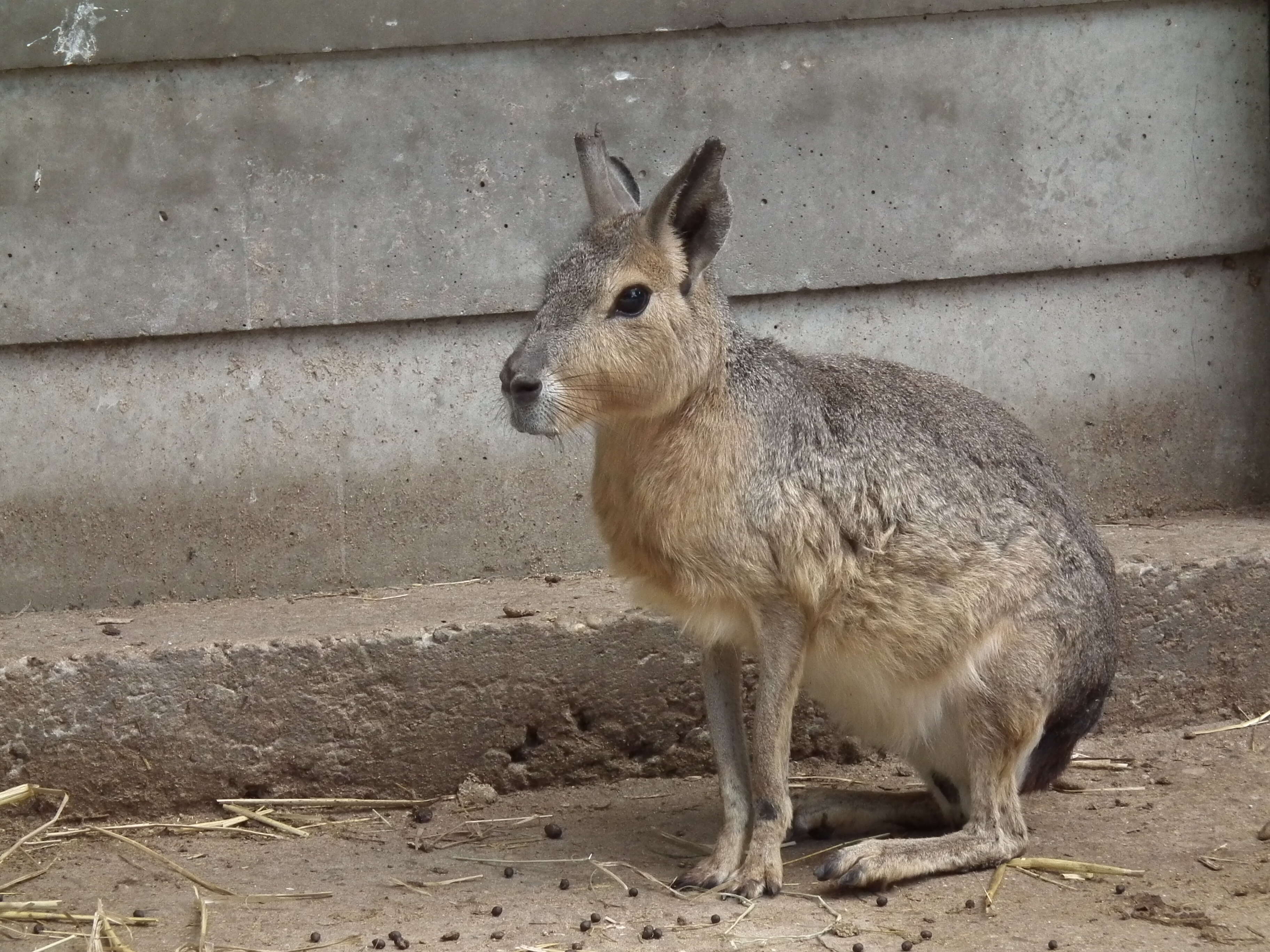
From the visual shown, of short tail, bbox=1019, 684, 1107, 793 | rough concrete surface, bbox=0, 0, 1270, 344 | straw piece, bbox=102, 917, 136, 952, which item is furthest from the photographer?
rough concrete surface, bbox=0, 0, 1270, 344

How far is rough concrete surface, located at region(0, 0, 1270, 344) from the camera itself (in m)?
5.44

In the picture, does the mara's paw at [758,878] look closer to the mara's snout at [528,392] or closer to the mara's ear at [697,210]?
the mara's snout at [528,392]

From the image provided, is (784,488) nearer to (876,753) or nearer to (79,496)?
(876,753)

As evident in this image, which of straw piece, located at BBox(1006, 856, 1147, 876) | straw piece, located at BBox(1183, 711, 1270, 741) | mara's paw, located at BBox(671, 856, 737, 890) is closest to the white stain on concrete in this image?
mara's paw, located at BBox(671, 856, 737, 890)

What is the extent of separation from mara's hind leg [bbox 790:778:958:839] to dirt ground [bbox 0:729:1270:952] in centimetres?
9

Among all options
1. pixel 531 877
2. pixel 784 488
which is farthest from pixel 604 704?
pixel 784 488

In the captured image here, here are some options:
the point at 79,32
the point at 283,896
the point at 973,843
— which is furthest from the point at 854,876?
the point at 79,32

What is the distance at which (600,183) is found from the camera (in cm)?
460

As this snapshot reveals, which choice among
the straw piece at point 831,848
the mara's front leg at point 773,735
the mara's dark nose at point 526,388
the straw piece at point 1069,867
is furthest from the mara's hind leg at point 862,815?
the mara's dark nose at point 526,388

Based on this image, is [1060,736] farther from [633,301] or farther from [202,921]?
[202,921]

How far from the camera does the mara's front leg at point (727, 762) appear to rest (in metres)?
4.45

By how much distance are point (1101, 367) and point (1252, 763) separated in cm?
156

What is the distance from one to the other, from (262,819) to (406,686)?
583 millimetres

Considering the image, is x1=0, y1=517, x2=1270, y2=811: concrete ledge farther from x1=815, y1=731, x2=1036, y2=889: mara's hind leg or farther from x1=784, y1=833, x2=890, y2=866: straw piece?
x1=815, y1=731, x2=1036, y2=889: mara's hind leg
